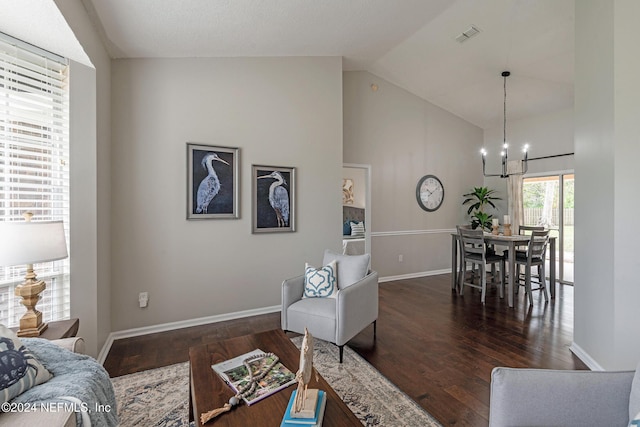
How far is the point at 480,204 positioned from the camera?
575 centimetres

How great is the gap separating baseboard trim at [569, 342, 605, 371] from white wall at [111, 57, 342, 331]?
2579 mm

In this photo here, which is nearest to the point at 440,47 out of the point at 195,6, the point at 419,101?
the point at 419,101

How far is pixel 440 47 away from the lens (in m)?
4.11

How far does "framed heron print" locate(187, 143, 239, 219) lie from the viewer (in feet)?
10.5

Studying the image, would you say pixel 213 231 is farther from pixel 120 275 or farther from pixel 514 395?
pixel 514 395

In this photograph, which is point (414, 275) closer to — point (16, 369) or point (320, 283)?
point (320, 283)

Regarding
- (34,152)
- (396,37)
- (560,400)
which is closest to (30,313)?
(34,152)

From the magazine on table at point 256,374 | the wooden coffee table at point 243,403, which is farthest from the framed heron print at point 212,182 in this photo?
the magazine on table at point 256,374

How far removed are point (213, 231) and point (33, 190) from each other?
151cm

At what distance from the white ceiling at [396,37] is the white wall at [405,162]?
41 cm

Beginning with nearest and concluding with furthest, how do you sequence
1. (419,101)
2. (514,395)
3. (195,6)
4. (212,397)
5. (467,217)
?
1. (514,395)
2. (212,397)
3. (195,6)
4. (419,101)
5. (467,217)

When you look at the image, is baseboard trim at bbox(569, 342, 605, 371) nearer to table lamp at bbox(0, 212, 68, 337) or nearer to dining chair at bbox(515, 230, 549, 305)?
dining chair at bbox(515, 230, 549, 305)

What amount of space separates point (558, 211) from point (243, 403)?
230 inches

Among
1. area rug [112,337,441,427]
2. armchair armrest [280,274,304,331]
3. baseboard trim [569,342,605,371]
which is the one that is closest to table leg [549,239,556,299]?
baseboard trim [569,342,605,371]
